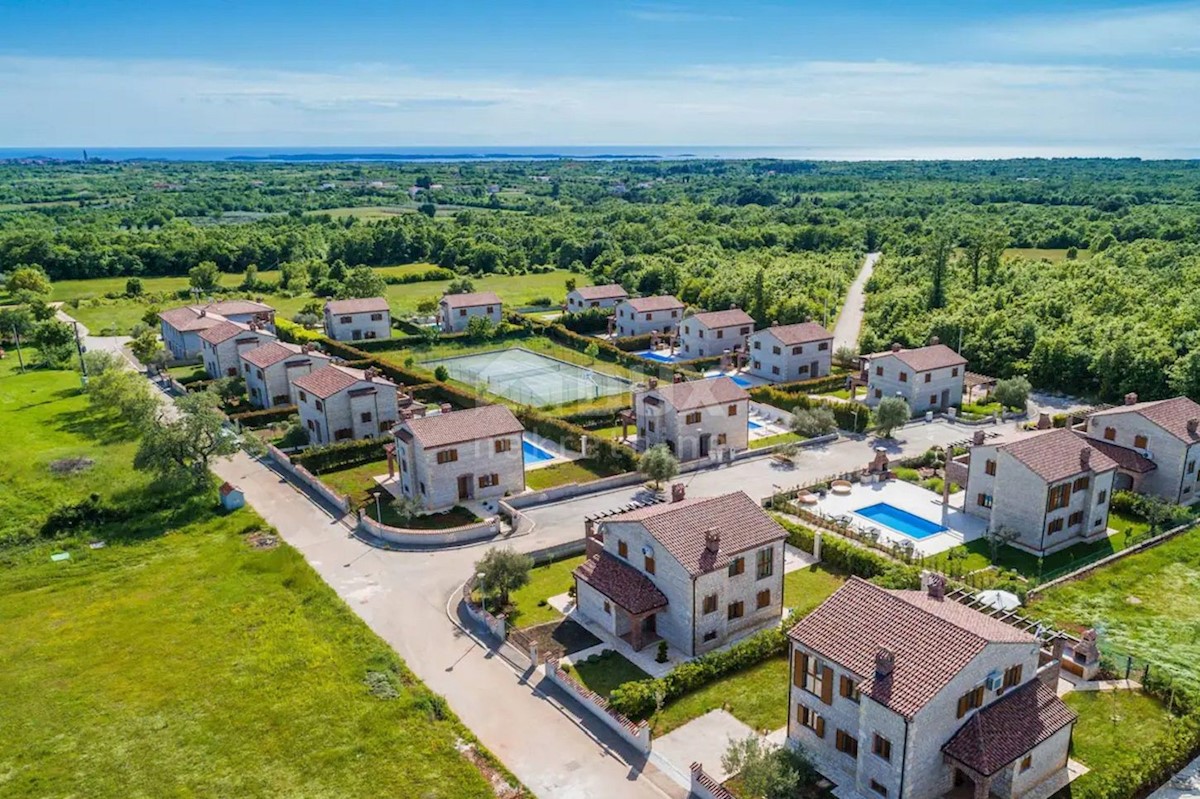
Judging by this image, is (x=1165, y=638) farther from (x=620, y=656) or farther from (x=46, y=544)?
(x=46, y=544)

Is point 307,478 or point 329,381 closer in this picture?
point 307,478

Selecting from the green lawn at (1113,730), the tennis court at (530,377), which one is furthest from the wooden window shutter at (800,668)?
the tennis court at (530,377)

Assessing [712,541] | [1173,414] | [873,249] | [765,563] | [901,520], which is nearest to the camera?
[712,541]

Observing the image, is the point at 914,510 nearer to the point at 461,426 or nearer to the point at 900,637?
the point at 900,637

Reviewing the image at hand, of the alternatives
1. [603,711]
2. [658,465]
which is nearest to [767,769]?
[603,711]

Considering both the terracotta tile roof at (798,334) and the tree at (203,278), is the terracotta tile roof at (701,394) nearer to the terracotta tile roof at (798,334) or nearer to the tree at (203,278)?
the terracotta tile roof at (798,334)
